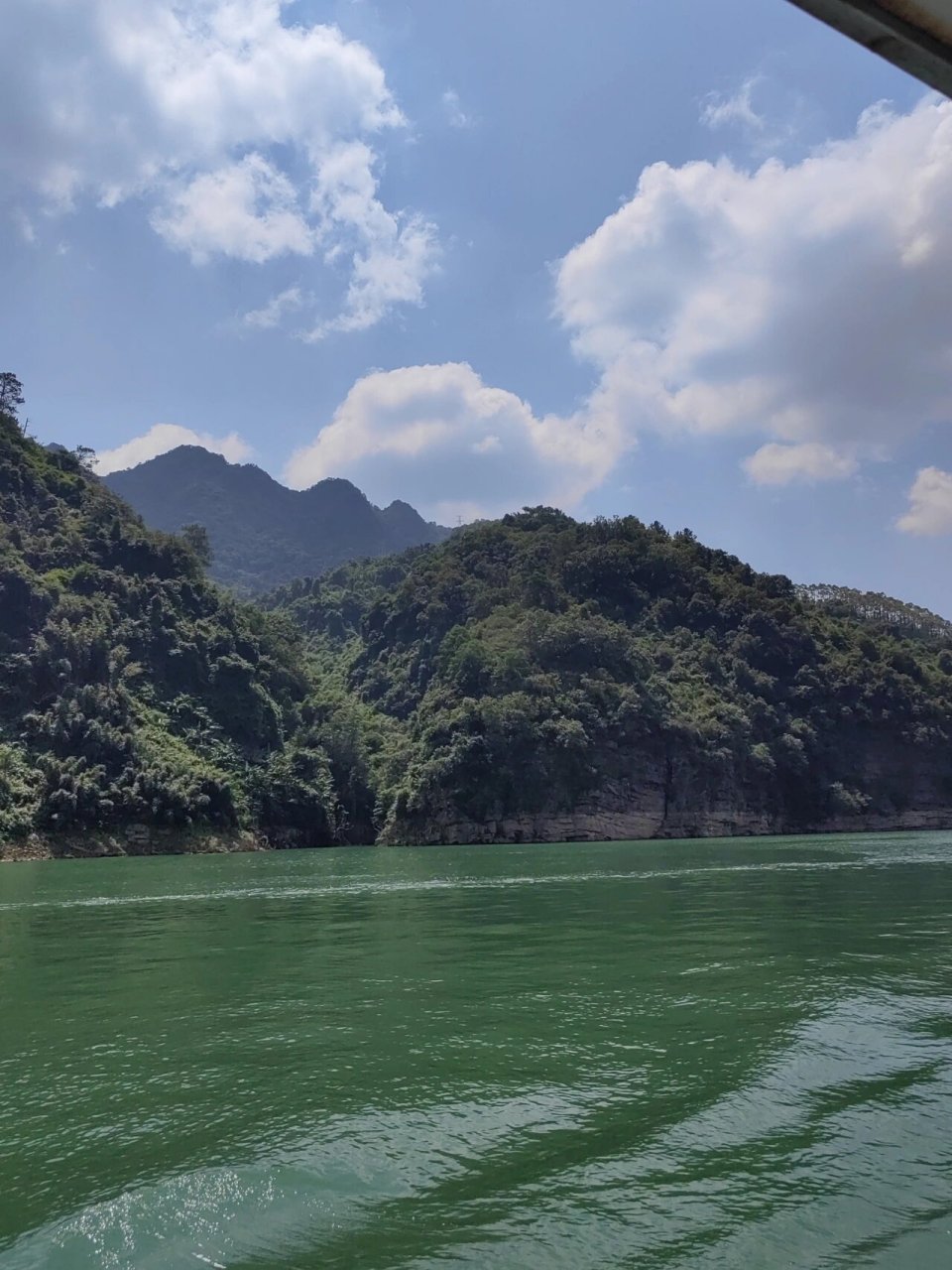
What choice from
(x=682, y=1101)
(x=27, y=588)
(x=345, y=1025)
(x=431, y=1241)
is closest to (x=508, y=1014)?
(x=345, y=1025)

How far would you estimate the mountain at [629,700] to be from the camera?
76.8 metres

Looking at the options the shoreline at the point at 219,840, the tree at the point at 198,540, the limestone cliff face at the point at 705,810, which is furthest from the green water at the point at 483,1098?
the tree at the point at 198,540

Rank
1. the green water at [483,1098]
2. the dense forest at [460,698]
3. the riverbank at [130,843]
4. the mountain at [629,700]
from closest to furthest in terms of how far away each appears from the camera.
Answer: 1. the green water at [483,1098]
2. the riverbank at [130,843]
3. the dense forest at [460,698]
4. the mountain at [629,700]

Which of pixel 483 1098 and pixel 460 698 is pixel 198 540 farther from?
pixel 483 1098

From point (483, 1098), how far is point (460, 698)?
2958 inches

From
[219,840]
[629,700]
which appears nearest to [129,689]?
[219,840]

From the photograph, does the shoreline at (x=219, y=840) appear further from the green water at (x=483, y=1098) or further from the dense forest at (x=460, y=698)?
the green water at (x=483, y=1098)

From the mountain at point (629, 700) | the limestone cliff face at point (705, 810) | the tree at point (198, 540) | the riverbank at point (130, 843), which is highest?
the tree at point (198, 540)

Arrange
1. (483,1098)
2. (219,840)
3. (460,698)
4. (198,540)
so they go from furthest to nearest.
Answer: (198,540), (460,698), (219,840), (483,1098)

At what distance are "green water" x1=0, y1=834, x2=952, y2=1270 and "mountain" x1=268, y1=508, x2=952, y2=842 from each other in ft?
187

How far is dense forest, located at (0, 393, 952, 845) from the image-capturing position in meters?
68.5

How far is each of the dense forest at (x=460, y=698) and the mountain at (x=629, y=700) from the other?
25 centimetres

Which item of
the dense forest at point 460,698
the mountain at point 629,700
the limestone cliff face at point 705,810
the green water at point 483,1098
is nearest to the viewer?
the green water at point 483,1098

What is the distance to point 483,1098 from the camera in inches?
350
